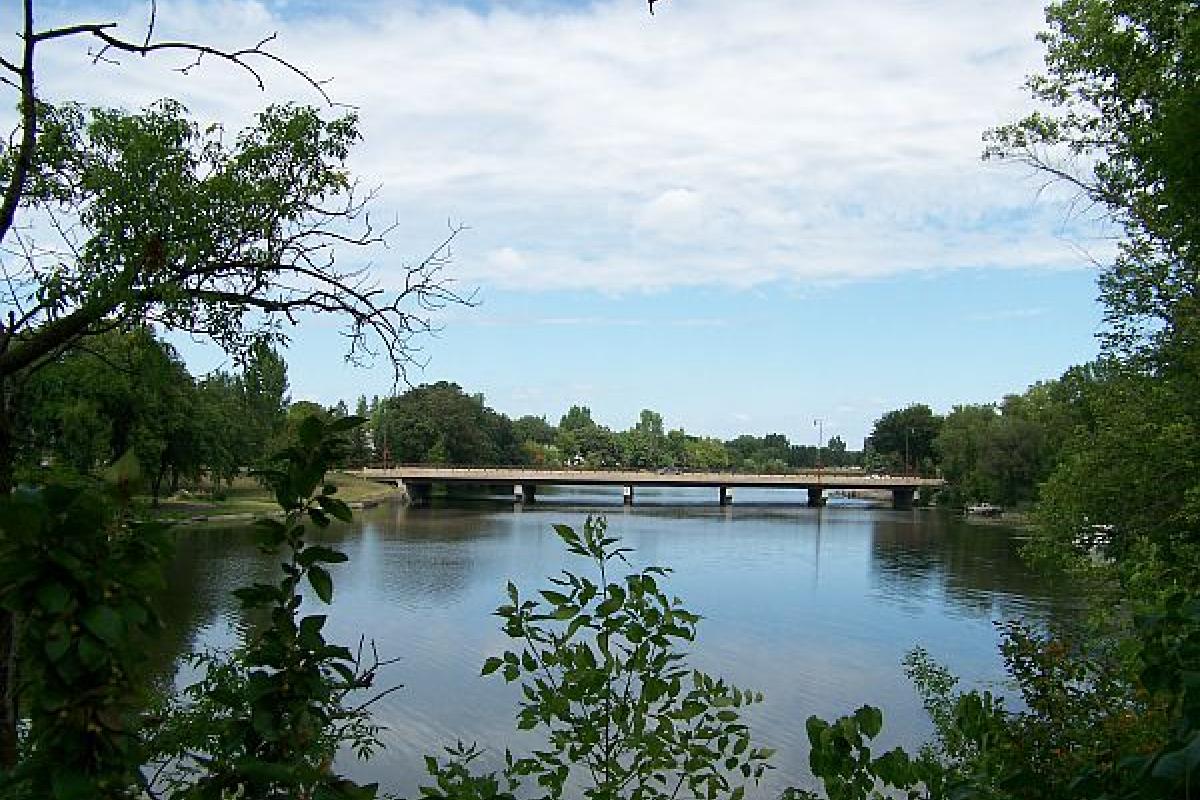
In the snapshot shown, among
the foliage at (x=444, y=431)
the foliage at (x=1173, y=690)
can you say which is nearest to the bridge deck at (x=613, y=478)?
the foliage at (x=444, y=431)

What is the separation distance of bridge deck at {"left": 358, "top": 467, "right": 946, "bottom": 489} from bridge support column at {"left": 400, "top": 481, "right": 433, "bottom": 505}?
43.3 inches

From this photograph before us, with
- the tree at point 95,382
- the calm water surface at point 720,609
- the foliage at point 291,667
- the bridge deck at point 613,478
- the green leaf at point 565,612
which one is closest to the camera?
the foliage at point 291,667

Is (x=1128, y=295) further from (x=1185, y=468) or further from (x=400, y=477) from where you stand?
(x=400, y=477)

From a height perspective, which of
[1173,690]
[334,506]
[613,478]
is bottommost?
[613,478]

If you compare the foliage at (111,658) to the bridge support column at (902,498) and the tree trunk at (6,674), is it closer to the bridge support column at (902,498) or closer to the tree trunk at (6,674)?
the tree trunk at (6,674)

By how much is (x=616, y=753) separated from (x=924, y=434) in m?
103

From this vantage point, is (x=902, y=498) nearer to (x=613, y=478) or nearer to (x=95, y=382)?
(x=613, y=478)

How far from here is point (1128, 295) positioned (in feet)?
47.0

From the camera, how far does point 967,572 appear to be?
3462cm

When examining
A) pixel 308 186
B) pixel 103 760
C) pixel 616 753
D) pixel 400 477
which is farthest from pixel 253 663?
pixel 400 477

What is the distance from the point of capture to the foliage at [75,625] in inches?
41.6

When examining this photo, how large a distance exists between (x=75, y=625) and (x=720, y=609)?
Result: 25277mm

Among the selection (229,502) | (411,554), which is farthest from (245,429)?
(411,554)

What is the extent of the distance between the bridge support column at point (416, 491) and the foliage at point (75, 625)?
7015cm
